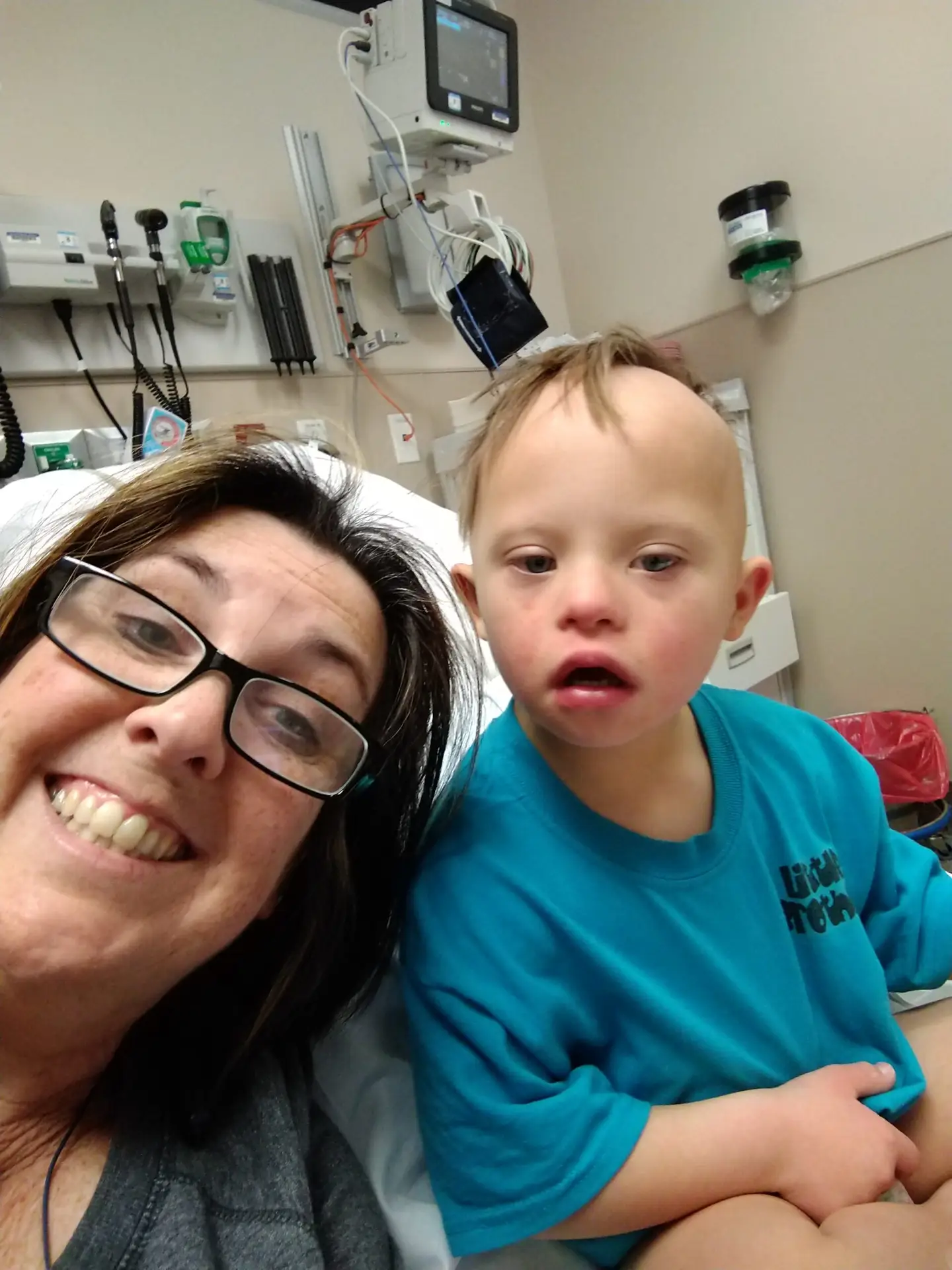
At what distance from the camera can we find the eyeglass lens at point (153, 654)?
659 millimetres

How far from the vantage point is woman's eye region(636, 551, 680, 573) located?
2.24ft

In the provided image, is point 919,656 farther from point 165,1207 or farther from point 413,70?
point 165,1207

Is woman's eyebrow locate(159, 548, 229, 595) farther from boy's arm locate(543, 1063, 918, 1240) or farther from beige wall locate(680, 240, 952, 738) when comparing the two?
beige wall locate(680, 240, 952, 738)

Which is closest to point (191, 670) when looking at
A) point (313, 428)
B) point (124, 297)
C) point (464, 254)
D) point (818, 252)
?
point (124, 297)

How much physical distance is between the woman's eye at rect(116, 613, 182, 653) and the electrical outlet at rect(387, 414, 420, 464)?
1.73m

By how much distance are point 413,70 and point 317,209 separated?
0.44 m

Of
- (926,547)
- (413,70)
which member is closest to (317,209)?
(413,70)

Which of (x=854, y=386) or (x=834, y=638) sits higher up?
(x=854, y=386)

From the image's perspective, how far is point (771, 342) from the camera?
2.31 m

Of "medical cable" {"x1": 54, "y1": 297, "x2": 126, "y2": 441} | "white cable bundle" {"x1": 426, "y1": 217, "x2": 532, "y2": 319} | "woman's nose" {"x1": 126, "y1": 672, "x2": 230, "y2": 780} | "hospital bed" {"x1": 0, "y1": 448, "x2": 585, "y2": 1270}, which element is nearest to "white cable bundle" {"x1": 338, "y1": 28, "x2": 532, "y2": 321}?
"white cable bundle" {"x1": 426, "y1": 217, "x2": 532, "y2": 319}

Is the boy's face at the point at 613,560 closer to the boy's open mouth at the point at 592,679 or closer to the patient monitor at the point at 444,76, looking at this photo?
the boy's open mouth at the point at 592,679

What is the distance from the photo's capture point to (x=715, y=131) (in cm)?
229

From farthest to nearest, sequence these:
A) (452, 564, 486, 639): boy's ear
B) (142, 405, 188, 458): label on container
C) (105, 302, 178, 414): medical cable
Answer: (105, 302, 178, 414): medical cable → (142, 405, 188, 458): label on container → (452, 564, 486, 639): boy's ear

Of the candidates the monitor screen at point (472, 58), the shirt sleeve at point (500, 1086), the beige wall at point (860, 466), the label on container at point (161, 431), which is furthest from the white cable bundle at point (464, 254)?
the shirt sleeve at point (500, 1086)
